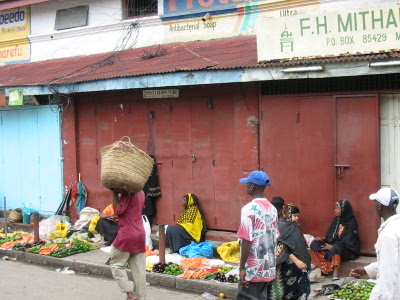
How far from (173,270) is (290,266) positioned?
293 centimetres

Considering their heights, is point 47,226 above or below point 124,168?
below

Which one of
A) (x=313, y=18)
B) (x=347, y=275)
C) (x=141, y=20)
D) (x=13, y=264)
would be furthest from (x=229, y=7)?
(x=13, y=264)

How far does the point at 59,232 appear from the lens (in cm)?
1098

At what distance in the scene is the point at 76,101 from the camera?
464 inches

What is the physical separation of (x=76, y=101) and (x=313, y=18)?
579 cm

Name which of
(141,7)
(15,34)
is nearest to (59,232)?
(141,7)

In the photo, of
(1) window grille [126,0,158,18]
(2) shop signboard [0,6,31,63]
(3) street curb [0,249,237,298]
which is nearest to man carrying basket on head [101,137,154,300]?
(3) street curb [0,249,237,298]

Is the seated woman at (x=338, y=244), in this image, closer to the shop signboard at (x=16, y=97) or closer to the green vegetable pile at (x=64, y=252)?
the green vegetable pile at (x=64, y=252)

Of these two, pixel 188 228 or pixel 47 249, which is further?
pixel 47 249

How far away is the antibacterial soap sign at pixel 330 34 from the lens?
23.9 ft

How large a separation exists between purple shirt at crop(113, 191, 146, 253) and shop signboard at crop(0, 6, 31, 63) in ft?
28.4

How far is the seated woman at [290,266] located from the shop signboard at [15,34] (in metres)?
10.1

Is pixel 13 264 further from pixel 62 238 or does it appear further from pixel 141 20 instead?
pixel 141 20

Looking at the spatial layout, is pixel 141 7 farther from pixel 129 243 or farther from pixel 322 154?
→ pixel 129 243
